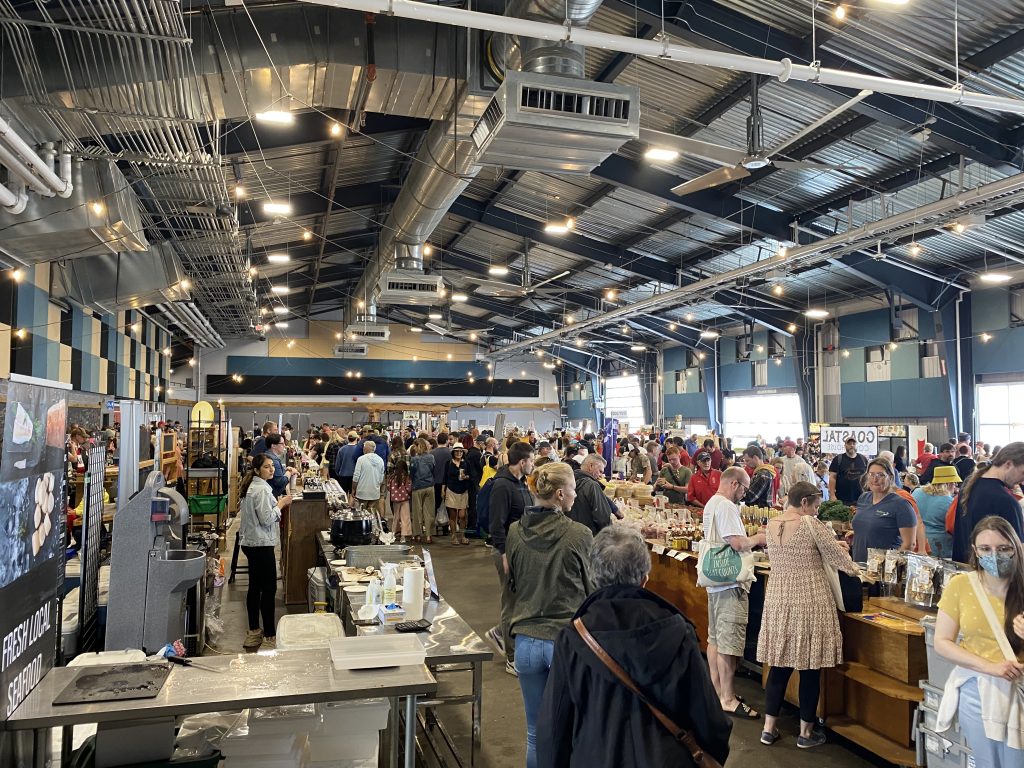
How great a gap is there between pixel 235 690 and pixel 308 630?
45.9 inches

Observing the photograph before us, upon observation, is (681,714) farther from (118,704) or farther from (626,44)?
(626,44)

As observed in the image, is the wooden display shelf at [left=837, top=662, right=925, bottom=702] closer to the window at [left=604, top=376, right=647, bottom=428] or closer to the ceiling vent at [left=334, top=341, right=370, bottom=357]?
the ceiling vent at [left=334, top=341, right=370, bottom=357]

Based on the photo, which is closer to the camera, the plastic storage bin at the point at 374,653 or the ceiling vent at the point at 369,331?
the plastic storage bin at the point at 374,653

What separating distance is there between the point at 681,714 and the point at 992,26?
6.61 m

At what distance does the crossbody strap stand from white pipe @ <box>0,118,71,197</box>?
16.7 ft

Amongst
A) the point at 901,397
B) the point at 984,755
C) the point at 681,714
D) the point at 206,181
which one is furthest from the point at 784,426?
the point at 681,714

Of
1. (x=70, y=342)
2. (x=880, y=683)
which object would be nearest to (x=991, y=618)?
(x=880, y=683)

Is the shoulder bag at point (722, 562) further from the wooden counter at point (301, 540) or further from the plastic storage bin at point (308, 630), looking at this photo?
the wooden counter at point (301, 540)

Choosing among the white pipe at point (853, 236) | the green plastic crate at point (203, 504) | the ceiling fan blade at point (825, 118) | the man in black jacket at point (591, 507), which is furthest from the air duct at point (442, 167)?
the white pipe at point (853, 236)

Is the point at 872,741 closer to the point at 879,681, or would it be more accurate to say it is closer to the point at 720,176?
the point at 879,681

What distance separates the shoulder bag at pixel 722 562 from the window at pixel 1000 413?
10.9m

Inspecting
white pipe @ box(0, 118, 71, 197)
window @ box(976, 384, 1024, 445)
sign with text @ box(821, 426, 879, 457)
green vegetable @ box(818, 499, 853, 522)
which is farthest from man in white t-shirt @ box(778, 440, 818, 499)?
white pipe @ box(0, 118, 71, 197)

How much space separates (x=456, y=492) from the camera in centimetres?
998

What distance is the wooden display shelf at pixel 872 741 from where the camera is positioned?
354 centimetres
